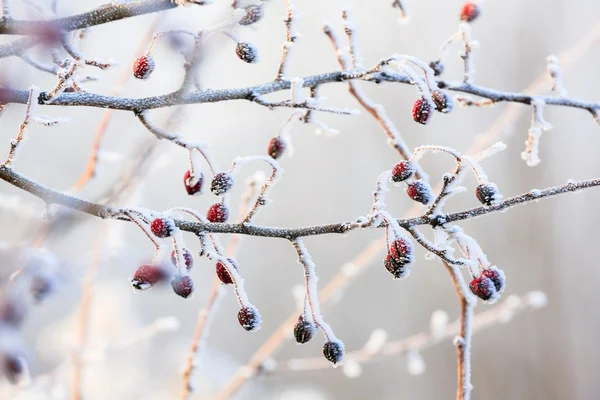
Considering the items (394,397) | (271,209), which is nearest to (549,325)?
A: (394,397)

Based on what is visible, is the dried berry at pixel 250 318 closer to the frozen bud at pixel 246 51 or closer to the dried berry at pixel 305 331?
the dried berry at pixel 305 331

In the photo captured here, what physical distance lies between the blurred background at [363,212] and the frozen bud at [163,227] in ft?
4.55

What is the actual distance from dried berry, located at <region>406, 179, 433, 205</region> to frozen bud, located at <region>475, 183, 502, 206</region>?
3 cm

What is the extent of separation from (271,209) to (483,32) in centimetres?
99

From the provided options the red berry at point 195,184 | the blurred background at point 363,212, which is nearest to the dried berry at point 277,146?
the red berry at point 195,184

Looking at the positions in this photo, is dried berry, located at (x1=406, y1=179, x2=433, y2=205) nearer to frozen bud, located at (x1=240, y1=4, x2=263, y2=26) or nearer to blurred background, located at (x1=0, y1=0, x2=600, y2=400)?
frozen bud, located at (x1=240, y1=4, x2=263, y2=26)

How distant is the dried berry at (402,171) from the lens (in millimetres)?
289

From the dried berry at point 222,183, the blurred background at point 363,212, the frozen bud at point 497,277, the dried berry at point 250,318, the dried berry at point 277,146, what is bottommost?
the dried berry at point 250,318

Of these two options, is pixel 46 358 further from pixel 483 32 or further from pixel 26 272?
pixel 483 32

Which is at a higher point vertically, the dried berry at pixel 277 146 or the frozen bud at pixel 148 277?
the dried berry at pixel 277 146

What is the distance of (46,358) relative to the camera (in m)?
1.56

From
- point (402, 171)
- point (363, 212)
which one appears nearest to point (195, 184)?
point (402, 171)

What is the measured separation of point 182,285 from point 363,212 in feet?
5.92

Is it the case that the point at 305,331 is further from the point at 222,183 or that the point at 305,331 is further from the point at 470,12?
the point at 470,12
